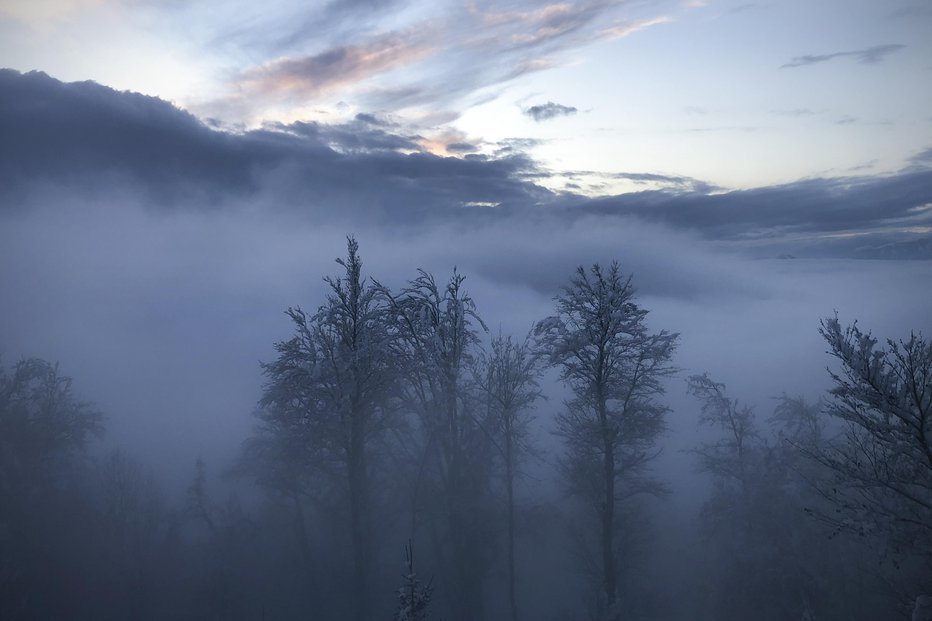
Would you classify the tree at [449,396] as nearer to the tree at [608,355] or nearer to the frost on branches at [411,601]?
the tree at [608,355]

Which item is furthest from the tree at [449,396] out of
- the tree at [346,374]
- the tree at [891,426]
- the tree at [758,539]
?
the tree at [891,426]

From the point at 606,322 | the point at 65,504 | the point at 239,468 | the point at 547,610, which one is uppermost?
the point at 606,322

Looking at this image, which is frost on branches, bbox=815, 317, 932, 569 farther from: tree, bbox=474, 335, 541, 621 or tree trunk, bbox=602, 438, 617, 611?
tree, bbox=474, 335, 541, 621

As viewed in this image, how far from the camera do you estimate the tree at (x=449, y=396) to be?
16094 mm

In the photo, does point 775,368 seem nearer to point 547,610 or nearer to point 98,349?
point 547,610

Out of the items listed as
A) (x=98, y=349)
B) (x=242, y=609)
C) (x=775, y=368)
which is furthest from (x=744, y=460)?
(x=98, y=349)

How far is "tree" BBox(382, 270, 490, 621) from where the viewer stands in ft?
52.8

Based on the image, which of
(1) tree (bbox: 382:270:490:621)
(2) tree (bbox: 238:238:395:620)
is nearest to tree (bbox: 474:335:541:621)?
(1) tree (bbox: 382:270:490:621)

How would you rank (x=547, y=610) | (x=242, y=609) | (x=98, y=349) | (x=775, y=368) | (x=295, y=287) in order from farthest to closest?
(x=295, y=287)
(x=98, y=349)
(x=775, y=368)
(x=547, y=610)
(x=242, y=609)

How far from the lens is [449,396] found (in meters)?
16.5

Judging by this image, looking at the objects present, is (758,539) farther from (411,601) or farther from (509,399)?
(411,601)

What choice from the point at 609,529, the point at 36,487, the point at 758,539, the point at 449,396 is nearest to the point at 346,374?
the point at 449,396

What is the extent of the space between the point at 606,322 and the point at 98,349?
317ft

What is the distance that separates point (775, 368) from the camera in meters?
72.2
